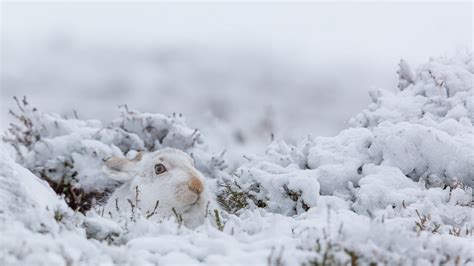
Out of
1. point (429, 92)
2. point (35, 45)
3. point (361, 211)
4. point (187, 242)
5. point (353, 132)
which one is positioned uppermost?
point (35, 45)

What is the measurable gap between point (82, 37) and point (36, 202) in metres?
45.2

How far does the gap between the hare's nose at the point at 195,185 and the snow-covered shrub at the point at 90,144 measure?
9.34 ft

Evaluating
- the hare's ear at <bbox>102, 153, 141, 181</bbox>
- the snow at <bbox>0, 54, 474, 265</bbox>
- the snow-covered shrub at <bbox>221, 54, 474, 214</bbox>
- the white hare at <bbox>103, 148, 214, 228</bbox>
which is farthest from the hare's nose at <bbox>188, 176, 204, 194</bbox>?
the hare's ear at <bbox>102, 153, 141, 181</bbox>

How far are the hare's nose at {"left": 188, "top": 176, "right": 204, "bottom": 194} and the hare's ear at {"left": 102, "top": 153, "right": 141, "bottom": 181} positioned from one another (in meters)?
1.21

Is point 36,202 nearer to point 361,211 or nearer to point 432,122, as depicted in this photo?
point 361,211

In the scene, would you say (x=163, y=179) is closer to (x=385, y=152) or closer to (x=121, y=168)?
(x=121, y=168)

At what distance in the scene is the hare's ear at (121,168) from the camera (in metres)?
8.77

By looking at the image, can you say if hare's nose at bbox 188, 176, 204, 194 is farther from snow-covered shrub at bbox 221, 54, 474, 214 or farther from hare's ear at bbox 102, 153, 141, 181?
hare's ear at bbox 102, 153, 141, 181

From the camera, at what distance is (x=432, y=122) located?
357 inches

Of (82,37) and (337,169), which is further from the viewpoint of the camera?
(82,37)

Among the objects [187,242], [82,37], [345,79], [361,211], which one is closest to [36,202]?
[187,242]

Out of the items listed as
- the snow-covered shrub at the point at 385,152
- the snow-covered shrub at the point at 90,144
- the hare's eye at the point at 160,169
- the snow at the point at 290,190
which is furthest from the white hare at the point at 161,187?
the snow-covered shrub at the point at 90,144

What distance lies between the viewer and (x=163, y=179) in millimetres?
8125

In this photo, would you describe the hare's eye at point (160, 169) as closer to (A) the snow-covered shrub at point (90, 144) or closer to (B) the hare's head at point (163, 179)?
(B) the hare's head at point (163, 179)
